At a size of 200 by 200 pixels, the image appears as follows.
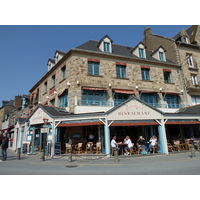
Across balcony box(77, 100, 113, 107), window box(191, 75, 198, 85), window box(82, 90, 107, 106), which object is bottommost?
balcony box(77, 100, 113, 107)

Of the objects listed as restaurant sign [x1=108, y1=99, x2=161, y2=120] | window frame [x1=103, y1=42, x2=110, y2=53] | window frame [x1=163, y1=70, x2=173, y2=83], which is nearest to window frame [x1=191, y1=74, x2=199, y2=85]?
window frame [x1=163, y1=70, x2=173, y2=83]

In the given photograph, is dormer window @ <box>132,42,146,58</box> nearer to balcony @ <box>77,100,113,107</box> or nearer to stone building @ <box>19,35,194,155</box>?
stone building @ <box>19,35,194,155</box>

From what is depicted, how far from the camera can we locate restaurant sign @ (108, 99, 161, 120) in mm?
10781

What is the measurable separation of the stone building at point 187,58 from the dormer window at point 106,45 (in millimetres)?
9395

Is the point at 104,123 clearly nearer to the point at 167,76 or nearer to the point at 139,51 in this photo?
the point at 139,51

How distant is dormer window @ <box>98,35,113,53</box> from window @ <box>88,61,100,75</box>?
6.80 ft

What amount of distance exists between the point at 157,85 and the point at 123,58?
5224mm

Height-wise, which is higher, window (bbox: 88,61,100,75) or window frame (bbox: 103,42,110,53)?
window frame (bbox: 103,42,110,53)

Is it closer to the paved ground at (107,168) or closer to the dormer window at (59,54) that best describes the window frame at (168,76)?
the paved ground at (107,168)

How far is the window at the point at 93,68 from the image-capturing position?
1527 cm

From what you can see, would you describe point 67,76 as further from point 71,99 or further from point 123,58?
point 123,58

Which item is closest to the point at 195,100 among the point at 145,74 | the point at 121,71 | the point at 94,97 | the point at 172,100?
the point at 172,100

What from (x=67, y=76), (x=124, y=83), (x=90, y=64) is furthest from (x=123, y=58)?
(x=67, y=76)

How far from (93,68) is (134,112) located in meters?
6.80
